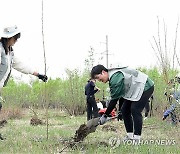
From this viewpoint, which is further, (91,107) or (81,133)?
(91,107)

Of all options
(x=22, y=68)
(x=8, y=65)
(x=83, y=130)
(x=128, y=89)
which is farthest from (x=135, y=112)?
(x=8, y=65)

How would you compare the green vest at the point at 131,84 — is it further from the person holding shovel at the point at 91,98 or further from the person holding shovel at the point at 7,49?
the person holding shovel at the point at 91,98

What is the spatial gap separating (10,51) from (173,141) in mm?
2603

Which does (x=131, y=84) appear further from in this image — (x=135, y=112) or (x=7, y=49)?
(x=7, y=49)

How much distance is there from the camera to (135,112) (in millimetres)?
5145

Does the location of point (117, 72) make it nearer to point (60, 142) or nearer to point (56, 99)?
point (60, 142)

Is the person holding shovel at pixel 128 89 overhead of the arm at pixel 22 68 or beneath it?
beneath

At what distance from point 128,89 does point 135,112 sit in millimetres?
326

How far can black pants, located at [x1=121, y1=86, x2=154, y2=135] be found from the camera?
516 cm

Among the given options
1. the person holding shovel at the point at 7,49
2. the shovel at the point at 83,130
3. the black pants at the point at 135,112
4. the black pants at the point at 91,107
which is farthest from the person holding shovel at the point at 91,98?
the person holding shovel at the point at 7,49

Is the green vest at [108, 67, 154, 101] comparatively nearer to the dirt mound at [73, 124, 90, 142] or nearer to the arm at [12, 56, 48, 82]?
the dirt mound at [73, 124, 90, 142]

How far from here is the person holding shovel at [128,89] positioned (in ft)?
16.1

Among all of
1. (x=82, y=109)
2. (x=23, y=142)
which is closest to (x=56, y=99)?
(x=82, y=109)

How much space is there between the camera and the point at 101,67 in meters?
5.02
